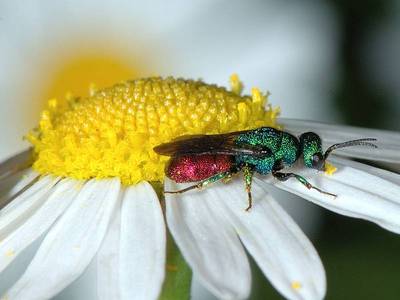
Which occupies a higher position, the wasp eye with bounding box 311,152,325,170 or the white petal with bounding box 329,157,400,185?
the wasp eye with bounding box 311,152,325,170

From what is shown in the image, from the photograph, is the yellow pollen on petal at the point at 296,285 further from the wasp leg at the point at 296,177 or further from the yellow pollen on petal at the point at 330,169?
the yellow pollen on petal at the point at 330,169

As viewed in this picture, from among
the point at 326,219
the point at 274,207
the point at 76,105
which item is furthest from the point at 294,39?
the point at 274,207

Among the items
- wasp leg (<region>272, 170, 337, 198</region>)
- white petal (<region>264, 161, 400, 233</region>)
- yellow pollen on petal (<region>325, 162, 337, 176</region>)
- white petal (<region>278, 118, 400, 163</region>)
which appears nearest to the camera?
white petal (<region>264, 161, 400, 233</region>)

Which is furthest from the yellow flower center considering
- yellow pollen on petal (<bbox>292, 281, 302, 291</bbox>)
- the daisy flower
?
yellow pollen on petal (<bbox>292, 281, 302, 291</bbox>)

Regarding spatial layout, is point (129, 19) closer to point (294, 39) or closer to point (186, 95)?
point (294, 39)

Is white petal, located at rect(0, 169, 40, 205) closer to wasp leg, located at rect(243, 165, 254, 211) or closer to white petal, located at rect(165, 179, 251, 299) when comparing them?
white petal, located at rect(165, 179, 251, 299)

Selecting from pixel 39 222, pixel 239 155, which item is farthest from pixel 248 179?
pixel 39 222

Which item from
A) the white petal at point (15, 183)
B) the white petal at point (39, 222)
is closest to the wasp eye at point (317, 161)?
the white petal at point (39, 222)
